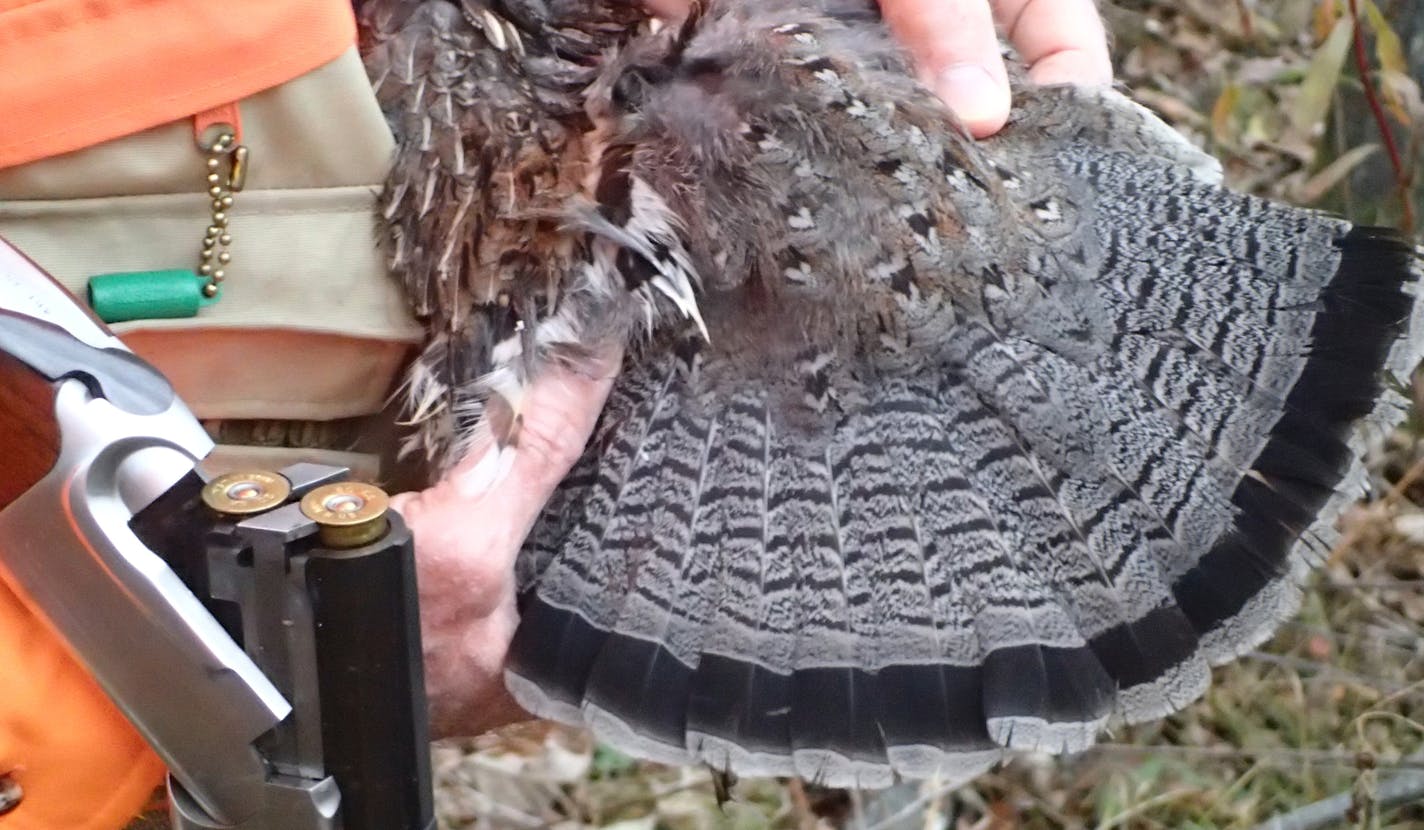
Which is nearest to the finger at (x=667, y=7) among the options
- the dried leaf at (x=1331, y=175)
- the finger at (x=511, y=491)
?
the finger at (x=511, y=491)

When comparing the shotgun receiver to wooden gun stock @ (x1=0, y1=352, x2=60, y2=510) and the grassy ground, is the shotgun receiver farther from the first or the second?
the grassy ground

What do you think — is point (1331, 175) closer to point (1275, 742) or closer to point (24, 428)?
point (1275, 742)

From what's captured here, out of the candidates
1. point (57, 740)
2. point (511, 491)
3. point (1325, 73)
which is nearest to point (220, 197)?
point (511, 491)

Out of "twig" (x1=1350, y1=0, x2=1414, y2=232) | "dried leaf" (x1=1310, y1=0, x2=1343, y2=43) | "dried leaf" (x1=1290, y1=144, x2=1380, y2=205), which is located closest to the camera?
"dried leaf" (x1=1310, y1=0, x2=1343, y2=43)

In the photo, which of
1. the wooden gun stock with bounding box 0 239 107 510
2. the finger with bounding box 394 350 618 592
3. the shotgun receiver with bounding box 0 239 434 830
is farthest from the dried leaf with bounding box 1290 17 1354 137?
the wooden gun stock with bounding box 0 239 107 510

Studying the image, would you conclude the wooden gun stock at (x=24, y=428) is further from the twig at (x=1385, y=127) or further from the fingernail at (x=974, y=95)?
the twig at (x=1385, y=127)

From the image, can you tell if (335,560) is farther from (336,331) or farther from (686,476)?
→ (686,476)

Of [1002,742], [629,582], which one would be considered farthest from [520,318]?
[1002,742]
